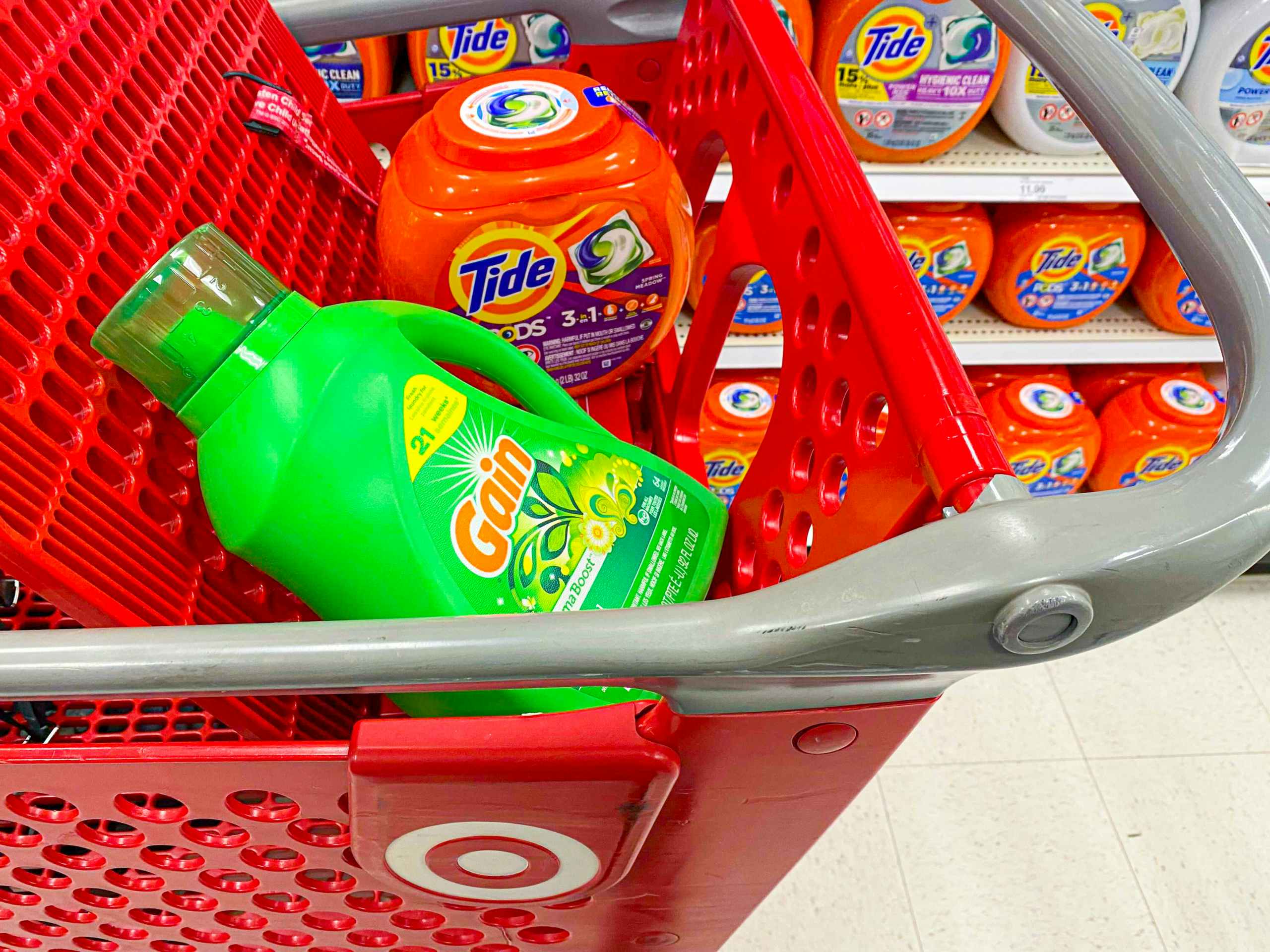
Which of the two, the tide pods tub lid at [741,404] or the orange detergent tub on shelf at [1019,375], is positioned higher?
the tide pods tub lid at [741,404]

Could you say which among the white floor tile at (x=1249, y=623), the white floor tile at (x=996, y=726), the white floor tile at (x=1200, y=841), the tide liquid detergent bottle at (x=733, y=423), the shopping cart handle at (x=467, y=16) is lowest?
the white floor tile at (x=1249, y=623)

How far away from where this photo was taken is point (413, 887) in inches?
21.1

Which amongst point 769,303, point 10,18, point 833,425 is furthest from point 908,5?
point 10,18

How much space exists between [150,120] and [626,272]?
31cm

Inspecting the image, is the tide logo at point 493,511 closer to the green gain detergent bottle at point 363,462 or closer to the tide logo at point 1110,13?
the green gain detergent bottle at point 363,462

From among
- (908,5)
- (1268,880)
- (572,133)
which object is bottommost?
(1268,880)

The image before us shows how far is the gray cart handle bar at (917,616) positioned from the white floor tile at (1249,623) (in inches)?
56.6

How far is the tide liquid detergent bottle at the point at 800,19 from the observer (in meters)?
1.19

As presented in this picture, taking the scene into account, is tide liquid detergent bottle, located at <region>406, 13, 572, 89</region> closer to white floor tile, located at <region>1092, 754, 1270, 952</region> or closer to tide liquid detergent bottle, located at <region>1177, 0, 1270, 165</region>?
tide liquid detergent bottle, located at <region>1177, 0, 1270, 165</region>

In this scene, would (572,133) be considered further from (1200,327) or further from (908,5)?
(1200,327)

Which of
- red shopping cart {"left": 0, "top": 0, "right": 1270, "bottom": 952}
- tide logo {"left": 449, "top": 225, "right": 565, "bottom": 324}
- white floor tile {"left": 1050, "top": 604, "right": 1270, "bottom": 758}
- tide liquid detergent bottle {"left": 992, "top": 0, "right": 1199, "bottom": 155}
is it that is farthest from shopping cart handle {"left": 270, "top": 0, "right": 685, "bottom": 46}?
white floor tile {"left": 1050, "top": 604, "right": 1270, "bottom": 758}

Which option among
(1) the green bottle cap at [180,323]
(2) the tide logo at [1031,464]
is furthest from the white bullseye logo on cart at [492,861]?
(2) the tide logo at [1031,464]

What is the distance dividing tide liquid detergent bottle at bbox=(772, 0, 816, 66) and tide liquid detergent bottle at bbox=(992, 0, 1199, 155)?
0.88ft

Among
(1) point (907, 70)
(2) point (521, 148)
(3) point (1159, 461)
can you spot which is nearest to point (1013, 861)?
Answer: (3) point (1159, 461)
